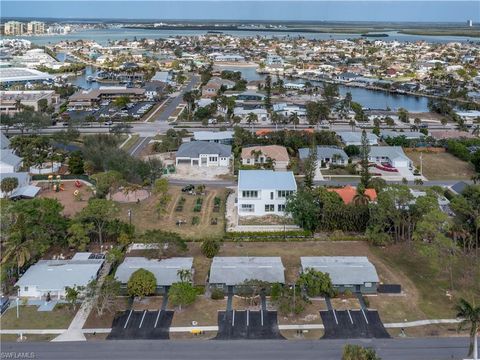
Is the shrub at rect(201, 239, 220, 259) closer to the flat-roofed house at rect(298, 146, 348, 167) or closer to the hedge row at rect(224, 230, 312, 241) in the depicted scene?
the hedge row at rect(224, 230, 312, 241)

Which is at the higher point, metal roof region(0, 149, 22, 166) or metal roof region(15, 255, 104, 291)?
metal roof region(0, 149, 22, 166)

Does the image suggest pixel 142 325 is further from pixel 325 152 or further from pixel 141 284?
pixel 325 152

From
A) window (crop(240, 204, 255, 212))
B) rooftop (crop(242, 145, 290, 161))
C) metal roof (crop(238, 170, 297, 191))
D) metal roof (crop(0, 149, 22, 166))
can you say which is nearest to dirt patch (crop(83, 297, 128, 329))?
window (crop(240, 204, 255, 212))

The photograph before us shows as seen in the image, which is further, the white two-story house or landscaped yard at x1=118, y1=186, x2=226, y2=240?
the white two-story house

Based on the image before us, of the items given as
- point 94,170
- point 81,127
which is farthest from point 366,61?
point 94,170

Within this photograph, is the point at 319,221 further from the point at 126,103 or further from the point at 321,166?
the point at 126,103

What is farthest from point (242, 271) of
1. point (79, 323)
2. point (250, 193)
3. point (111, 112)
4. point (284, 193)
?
point (111, 112)
